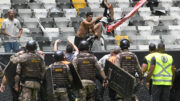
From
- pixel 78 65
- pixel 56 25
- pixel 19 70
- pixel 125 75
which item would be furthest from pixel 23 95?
pixel 56 25

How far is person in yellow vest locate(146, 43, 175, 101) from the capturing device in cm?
1266

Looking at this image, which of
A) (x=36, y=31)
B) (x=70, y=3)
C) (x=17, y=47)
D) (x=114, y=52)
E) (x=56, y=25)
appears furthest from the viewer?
(x=70, y=3)

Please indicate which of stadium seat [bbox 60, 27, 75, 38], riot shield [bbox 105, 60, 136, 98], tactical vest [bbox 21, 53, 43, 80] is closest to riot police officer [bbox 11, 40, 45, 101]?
tactical vest [bbox 21, 53, 43, 80]

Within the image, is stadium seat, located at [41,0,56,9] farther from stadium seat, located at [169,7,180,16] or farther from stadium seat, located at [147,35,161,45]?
stadium seat, located at [169,7,180,16]

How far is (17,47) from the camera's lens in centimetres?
1457

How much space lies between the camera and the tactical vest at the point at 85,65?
1226 cm

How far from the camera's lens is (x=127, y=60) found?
1255cm

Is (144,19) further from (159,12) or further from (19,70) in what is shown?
(19,70)

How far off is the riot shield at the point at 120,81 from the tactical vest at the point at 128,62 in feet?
0.71

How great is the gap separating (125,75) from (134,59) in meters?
0.49

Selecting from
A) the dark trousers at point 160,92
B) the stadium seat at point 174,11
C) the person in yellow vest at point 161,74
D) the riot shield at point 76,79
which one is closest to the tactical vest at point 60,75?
the riot shield at point 76,79

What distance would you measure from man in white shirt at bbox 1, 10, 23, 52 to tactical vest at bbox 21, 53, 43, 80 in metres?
2.46

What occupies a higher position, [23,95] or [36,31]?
[36,31]

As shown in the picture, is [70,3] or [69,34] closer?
[69,34]
